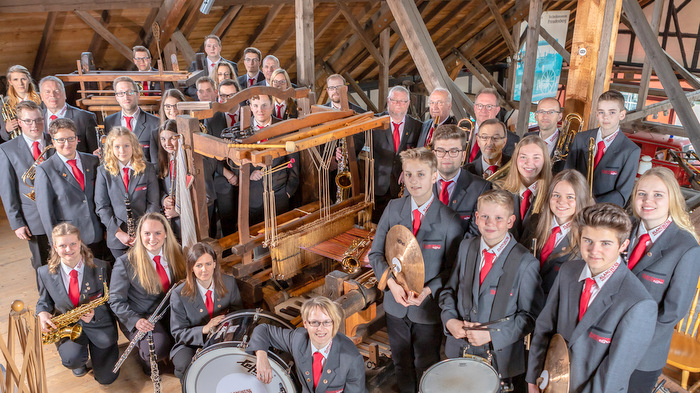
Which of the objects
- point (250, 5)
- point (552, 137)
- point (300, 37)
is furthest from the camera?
point (250, 5)

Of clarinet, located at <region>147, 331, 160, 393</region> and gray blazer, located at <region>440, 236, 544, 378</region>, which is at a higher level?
gray blazer, located at <region>440, 236, 544, 378</region>

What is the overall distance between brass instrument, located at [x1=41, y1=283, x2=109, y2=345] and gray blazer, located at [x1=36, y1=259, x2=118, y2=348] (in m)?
0.06

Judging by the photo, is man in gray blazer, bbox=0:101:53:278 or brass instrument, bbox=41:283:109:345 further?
man in gray blazer, bbox=0:101:53:278

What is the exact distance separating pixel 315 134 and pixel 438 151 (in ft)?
2.77

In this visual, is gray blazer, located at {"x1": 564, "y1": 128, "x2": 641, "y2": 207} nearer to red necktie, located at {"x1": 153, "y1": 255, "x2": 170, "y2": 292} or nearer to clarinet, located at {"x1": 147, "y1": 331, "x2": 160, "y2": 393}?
red necktie, located at {"x1": 153, "y1": 255, "x2": 170, "y2": 292}

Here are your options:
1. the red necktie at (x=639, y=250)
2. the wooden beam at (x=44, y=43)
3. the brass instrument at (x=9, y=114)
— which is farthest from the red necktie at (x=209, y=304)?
the wooden beam at (x=44, y=43)

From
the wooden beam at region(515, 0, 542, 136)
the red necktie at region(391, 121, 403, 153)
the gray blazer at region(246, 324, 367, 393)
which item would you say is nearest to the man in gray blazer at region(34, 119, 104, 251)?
the gray blazer at region(246, 324, 367, 393)

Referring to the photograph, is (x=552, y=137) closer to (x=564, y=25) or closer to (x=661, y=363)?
(x=661, y=363)

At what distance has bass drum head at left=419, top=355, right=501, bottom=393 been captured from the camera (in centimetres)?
275

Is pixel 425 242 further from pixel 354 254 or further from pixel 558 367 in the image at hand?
pixel 558 367

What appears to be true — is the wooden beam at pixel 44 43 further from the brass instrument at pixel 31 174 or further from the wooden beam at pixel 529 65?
the wooden beam at pixel 529 65

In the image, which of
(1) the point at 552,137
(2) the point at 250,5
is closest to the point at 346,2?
(2) the point at 250,5

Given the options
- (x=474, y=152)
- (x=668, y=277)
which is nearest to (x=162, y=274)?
(x=474, y=152)

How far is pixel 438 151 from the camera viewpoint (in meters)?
3.75
